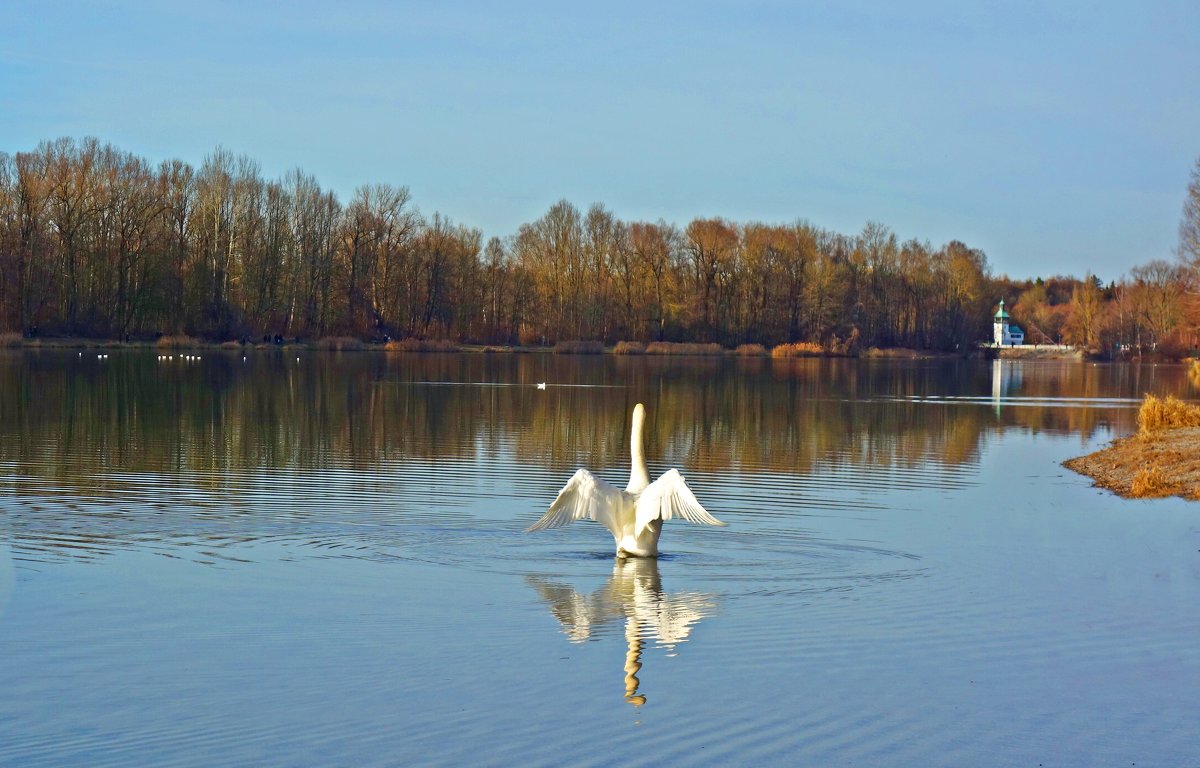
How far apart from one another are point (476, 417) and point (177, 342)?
60.0 meters

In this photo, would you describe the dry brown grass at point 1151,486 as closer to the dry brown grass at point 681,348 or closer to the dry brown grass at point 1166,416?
the dry brown grass at point 1166,416

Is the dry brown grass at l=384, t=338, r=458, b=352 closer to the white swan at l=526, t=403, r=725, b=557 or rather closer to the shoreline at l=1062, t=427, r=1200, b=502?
the shoreline at l=1062, t=427, r=1200, b=502

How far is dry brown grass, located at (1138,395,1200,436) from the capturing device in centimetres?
2659

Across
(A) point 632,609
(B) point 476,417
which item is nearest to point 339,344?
(B) point 476,417

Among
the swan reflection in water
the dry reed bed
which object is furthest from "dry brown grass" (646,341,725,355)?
the swan reflection in water

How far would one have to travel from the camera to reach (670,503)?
12344 millimetres

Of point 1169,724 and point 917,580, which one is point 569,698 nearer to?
point 1169,724

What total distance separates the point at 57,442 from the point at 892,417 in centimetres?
2163

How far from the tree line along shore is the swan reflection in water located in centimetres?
6196

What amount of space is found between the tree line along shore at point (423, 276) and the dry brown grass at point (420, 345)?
0.39 meters

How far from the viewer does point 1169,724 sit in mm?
7828

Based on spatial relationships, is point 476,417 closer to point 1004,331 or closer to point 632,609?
point 632,609

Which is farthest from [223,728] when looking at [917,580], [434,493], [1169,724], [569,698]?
[434,493]

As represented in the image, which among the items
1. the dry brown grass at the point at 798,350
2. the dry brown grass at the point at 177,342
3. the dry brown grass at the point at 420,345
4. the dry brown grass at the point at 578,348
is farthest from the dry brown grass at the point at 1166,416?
the dry brown grass at the point at 798,350
